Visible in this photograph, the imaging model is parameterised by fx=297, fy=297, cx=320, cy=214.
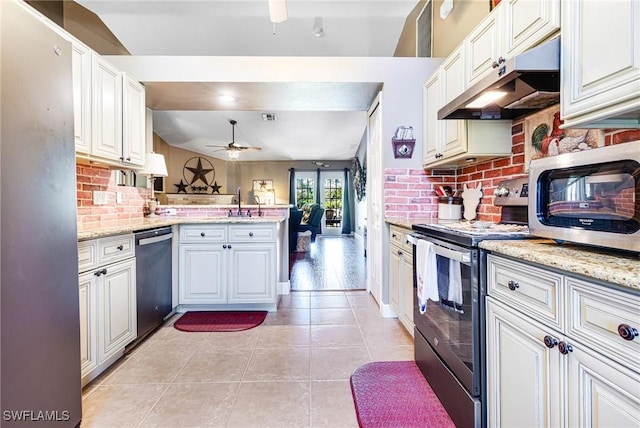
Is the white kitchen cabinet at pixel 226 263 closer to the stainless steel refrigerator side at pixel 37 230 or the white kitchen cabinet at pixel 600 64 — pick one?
the stainless steel refrigerator side at pixel 37 230

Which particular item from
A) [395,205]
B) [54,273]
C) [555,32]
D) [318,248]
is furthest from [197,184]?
[555,32]

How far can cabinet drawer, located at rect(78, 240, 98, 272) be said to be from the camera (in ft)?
5.34

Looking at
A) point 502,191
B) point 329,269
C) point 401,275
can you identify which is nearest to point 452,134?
point 502,191

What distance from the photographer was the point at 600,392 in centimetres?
75

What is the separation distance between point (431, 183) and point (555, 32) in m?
1.64

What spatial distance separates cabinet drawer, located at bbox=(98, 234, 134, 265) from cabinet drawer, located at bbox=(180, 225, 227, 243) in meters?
0.69

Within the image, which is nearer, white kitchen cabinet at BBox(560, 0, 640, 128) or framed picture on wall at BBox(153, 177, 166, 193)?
white kitchen cabinet at BBox(560, 0, 640, 128)

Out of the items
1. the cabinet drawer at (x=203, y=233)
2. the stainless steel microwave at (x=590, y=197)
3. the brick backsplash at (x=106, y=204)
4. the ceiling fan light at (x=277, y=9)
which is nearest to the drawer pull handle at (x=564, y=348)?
the stainless steel microwave at (x=590, y=197)

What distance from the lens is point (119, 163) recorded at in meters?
2.35

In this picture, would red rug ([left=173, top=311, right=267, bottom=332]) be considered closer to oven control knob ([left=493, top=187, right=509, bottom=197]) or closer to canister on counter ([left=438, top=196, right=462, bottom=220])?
canister on counter ([left=438, top=196, right=462, bottom=220])

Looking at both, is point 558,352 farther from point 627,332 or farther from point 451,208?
point 451,208

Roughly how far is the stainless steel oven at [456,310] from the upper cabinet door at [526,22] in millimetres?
759

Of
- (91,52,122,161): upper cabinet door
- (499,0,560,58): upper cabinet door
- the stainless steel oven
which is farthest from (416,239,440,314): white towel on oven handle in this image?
(91,52,122,161): upper cabinet door

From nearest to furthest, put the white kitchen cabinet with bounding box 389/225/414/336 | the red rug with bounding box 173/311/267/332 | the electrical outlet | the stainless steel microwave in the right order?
the stainless steel microwave → the white kitchen cabinet with bounding box 389/225/414/336 → the electrical outlet → the red rug with bounding box 173/311/267/332
